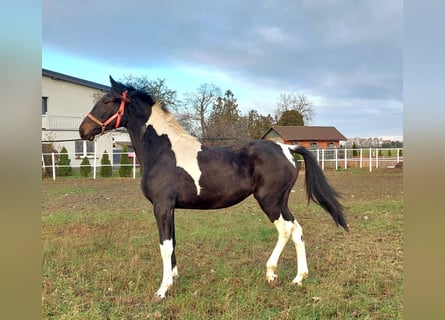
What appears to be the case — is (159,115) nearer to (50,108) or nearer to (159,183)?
(159,183)

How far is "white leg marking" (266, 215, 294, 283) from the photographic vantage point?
3.66m

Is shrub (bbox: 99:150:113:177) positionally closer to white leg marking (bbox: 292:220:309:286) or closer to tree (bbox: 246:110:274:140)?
tree (bbox: 246:110:274:140)

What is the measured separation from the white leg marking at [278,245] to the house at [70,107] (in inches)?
772

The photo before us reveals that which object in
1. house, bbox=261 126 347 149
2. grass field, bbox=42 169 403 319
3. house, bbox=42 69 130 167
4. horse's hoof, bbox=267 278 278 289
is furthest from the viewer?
house, bbox=261 126 347 149

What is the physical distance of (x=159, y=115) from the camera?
391 cm

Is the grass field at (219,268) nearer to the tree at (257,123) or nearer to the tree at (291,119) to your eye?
the tree at (257,123)

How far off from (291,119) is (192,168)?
92.4 ft

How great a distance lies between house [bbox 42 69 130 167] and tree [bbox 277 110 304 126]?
1504 centimetres

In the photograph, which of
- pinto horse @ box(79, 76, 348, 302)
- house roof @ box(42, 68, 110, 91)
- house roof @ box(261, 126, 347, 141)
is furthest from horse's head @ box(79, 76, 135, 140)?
house roof @ box(261, 126, 347, 141)

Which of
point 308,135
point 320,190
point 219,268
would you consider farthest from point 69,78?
point 320,190

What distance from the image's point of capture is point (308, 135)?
3112 cm

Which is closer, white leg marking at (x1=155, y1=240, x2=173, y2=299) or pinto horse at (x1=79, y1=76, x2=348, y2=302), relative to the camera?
white leg marking at (x1=155, y1=240, x2=173, y2=299)

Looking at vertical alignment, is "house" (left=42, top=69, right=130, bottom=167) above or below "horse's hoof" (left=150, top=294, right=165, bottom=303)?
above

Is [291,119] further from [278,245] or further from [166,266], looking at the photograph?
[166,266]
